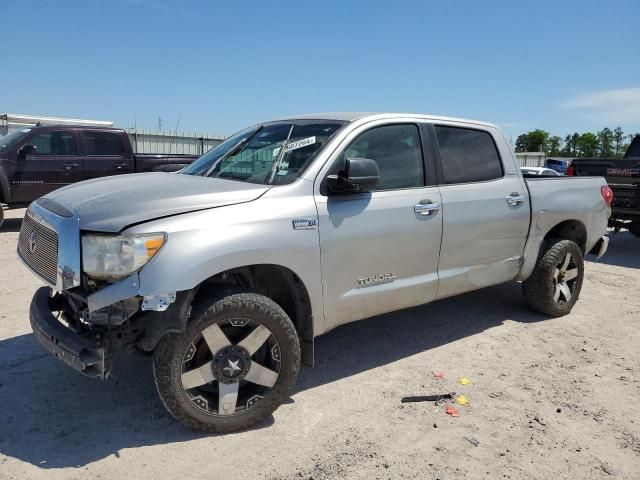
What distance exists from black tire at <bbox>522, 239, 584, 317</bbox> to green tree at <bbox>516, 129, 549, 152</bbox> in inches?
2189

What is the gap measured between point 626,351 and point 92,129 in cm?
1034

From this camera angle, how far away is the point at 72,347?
2.76 m

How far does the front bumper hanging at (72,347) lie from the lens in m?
2.72

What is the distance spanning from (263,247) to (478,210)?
2104 millimetres

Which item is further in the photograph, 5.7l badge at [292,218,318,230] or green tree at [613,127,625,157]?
green tree at [613,127,625,157]

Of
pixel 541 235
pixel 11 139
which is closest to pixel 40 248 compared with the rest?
pixel 541 235

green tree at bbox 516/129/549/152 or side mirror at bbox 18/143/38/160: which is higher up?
green tree at bbox 516/129/549/152

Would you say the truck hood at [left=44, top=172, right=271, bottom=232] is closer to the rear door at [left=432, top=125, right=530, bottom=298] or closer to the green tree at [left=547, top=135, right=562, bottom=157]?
the rear door at [left=432, top=125, right=530, bottom=298]

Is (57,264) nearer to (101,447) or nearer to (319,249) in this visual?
(101,447)

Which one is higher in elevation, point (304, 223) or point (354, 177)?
point (354, 177)

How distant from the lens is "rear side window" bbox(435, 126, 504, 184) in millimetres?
4316

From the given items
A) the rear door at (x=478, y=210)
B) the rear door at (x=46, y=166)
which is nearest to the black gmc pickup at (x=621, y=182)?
the rear door at (x=478, y=210)

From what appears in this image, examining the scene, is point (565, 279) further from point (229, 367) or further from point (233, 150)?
point (229, 367)

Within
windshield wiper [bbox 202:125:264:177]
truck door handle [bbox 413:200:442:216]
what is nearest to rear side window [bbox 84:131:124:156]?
windshield wiper [bbox 202:125:264:177]
